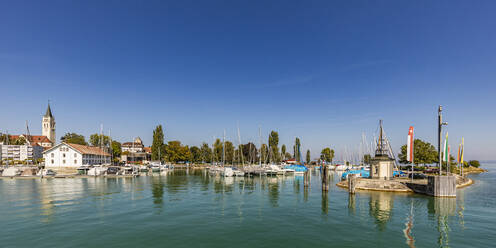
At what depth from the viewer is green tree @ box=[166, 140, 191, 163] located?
13488 centimetres

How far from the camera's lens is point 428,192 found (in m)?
38.4

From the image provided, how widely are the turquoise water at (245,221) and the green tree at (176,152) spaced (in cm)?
9630

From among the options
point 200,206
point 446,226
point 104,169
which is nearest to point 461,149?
point 446,226

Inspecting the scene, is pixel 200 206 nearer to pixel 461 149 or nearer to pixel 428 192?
pixel 428 192

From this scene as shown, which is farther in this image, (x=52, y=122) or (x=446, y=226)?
(x=52, y=122)

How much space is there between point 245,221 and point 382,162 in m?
34.7

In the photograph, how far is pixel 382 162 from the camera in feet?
151

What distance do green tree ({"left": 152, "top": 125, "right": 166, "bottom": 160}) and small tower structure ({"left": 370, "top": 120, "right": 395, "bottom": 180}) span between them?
4462 inches

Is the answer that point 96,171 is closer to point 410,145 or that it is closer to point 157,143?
point 157,143

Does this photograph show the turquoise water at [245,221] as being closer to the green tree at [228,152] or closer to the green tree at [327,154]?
the green tree at [228,152]

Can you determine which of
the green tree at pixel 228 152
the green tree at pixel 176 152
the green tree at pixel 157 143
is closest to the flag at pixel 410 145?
the green tree at pixel 228 152

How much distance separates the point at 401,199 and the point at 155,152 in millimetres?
121836

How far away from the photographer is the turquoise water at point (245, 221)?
1953cm

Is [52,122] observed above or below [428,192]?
above
